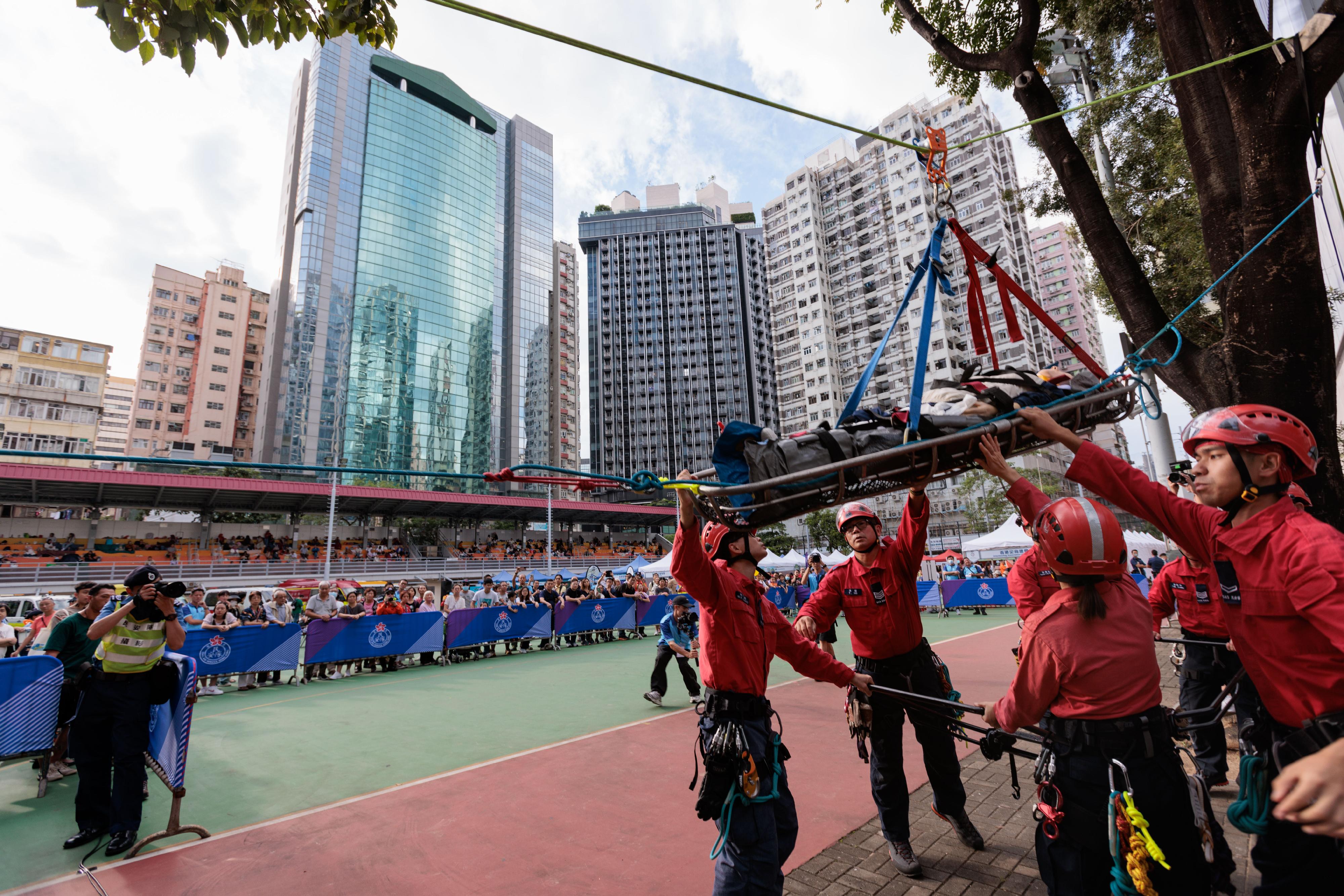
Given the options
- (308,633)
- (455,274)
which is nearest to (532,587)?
(308,633)

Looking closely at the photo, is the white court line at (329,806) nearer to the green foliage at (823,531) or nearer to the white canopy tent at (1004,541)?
the white canopy tent at (1004,541)

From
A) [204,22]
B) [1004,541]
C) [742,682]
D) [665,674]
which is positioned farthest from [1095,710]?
[1004,541]

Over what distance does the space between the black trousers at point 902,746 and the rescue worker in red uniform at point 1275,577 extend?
1865 millimetres

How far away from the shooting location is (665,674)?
9.32m

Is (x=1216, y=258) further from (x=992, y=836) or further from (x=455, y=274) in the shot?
(x=455, y=274)

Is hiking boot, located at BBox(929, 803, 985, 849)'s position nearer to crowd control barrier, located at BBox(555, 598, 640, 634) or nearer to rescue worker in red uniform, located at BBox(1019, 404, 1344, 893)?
rescue worker in red uniform, located at BBox(1019, 404, 1344, 893)

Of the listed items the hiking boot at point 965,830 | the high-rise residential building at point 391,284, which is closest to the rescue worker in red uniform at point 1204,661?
the hiking boot at point 965,830

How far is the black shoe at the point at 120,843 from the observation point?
4.64 m

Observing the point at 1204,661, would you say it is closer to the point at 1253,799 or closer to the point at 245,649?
the point at 1253,799

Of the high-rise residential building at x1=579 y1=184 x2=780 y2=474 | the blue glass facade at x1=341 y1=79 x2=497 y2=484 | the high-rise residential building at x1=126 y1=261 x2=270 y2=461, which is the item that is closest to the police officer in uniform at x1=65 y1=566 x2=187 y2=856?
the blue glass facade at x1=341 y1=79 x2=497 y2=484

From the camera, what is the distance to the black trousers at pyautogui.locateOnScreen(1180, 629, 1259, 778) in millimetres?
5066

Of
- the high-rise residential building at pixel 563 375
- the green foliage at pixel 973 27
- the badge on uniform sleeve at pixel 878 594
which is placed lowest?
the badge on uniform sleeve at pixel 878 594

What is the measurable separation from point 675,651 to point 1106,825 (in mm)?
6799

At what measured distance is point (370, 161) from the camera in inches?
3002
